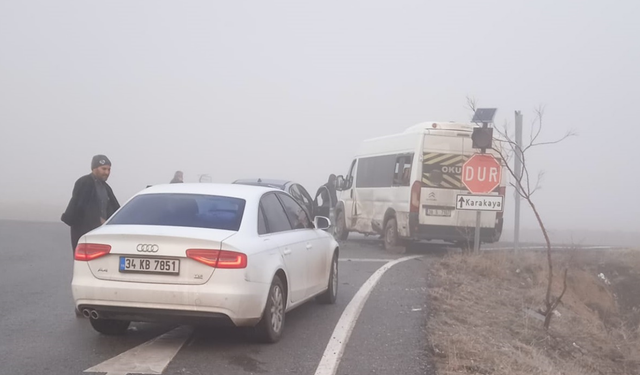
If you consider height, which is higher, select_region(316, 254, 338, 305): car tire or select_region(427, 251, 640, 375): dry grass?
select_region(316, 254, 338, 305): car tire

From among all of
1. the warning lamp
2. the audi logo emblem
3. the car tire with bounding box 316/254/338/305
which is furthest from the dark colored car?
the audi logo emblem

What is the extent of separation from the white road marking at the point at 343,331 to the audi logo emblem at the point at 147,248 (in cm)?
172

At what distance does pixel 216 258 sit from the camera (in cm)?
669

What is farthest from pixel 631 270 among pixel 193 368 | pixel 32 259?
pixel 193 368

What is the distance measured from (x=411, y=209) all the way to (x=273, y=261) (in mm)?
10469

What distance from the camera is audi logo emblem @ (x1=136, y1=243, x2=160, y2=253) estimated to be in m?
6.73

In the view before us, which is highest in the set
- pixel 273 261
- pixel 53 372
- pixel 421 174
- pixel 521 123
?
pixel 521 123

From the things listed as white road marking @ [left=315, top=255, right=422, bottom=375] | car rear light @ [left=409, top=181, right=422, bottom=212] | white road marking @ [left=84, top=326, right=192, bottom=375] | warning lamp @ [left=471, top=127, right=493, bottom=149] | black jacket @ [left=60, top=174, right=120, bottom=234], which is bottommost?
white road marking @ [left=84, top=326, right=192, bottom=375]

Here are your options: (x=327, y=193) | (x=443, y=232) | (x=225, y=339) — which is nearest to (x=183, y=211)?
(x=225, y=339)

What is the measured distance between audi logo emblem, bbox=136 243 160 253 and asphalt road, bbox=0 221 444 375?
0.90 m

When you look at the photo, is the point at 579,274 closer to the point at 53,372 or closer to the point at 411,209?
the point at 411,209

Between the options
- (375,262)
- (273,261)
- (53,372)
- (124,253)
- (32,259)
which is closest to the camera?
(53,372)

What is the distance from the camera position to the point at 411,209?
57.5 ft

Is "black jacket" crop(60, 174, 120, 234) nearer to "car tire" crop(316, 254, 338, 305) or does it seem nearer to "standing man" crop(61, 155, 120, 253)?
"standing man" crop(61, 155, 120, 253)
